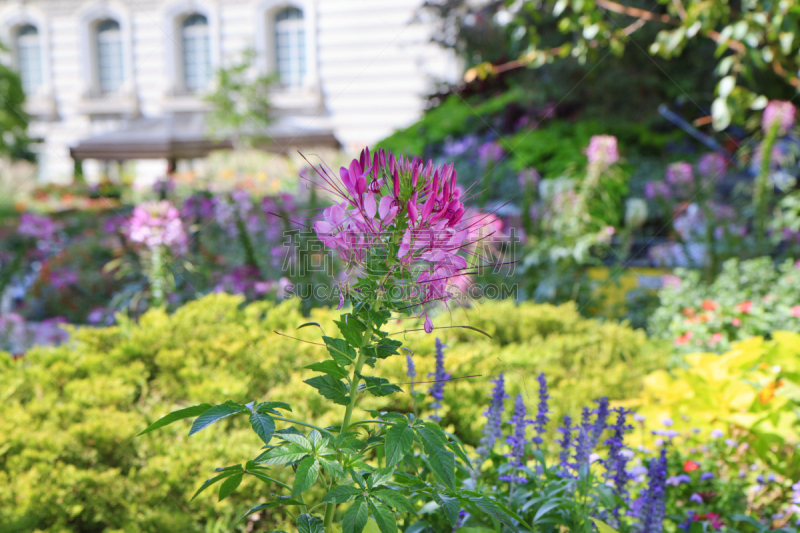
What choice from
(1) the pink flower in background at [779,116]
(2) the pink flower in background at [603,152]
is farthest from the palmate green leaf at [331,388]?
(1) the pink flower in background at [779,116]

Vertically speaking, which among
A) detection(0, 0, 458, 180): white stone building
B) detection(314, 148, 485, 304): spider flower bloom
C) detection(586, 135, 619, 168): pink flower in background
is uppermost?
detection(0, 0, 458, 180): white stone building

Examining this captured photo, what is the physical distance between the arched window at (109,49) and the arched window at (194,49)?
3053mm

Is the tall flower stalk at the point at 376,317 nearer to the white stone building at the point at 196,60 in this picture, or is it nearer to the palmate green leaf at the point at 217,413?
the palmate green leaf at the point at 217,413

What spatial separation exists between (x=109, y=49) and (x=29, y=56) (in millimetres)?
3514

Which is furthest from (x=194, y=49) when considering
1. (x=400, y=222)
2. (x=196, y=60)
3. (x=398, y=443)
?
(x=398, y=443)

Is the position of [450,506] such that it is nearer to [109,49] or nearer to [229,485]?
[229,485]

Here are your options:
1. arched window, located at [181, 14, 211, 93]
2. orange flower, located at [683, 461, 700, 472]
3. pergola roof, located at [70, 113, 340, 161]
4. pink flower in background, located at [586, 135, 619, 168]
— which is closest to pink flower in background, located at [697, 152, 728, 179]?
pink flower in background, located at [586, 135, 619, 168]

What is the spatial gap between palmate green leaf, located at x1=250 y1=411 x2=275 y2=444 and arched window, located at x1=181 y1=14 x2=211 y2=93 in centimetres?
1913

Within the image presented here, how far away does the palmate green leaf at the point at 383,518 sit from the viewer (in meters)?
0.76

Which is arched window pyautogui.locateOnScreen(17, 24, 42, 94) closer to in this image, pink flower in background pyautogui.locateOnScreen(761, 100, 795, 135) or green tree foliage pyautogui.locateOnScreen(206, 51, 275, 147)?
green tree foliage pyautogui.locateOnScreen(206, 51, 275, 147)

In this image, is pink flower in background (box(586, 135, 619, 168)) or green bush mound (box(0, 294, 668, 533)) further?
pink flower in background (box(586, 135, 619, 168))

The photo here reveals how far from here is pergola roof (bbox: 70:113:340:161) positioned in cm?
1227

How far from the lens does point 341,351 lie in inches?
35.2

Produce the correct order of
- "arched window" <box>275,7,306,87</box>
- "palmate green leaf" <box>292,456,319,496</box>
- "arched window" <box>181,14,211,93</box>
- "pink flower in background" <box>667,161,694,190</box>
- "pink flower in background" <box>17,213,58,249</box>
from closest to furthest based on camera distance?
"palmate green leaf" <box>292,456,319,496</box> < "pink flower in background" <box>667,161,694,190</box> < "pink flower in background" <box>17,213,58,249</box> < "arched window" <box>275,7,306,87</box> < "arched window" <box>181,14,211,93</box>
